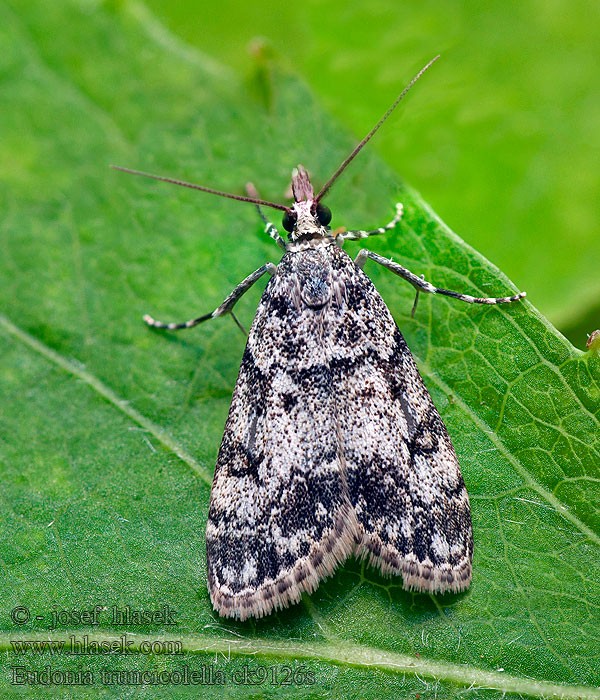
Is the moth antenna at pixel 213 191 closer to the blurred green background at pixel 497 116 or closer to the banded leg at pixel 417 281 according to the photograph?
the blurred green background at pixel 497 116

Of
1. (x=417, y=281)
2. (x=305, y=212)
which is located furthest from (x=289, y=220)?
(x=417, y=281)

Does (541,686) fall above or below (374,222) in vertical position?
below

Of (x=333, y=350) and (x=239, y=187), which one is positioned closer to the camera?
(x=333, y=350)

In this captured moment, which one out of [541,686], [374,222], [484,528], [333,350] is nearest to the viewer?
[541,686]

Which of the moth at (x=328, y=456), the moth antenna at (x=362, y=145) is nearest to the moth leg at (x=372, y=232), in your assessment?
the moth at (x=328, y=456)

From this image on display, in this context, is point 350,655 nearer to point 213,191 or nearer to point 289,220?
point 289,220

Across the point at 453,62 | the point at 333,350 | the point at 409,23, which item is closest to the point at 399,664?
the point at 333,350

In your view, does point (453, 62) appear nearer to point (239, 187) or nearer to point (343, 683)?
point (239, 187)

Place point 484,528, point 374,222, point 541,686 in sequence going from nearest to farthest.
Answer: point 541,686 < point 484,528 < point 374,222

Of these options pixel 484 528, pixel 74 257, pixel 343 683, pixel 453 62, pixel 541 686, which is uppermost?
pixel 453 62
